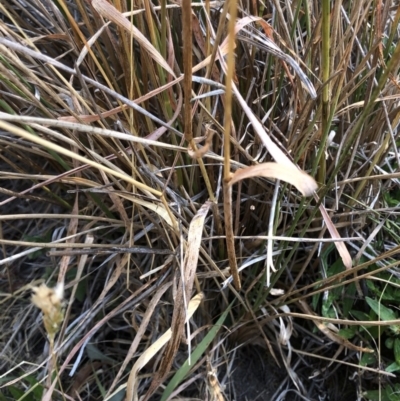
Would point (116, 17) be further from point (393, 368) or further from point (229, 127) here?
point (393, 368)

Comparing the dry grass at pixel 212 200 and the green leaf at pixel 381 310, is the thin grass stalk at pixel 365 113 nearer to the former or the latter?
the dry grass at pixel 212 200

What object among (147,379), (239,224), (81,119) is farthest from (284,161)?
(147,379)

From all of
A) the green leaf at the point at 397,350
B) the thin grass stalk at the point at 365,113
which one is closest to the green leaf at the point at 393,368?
the green leaf at the point at 397,350

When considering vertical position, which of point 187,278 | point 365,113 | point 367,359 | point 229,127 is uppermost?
point 229,127

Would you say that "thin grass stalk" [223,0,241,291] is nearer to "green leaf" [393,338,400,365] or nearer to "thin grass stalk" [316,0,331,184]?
"thin grass stalk" [316,0,331,184]

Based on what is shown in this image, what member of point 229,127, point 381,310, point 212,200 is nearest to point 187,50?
point 229,127

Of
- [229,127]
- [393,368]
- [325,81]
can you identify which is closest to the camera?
[229,127]
